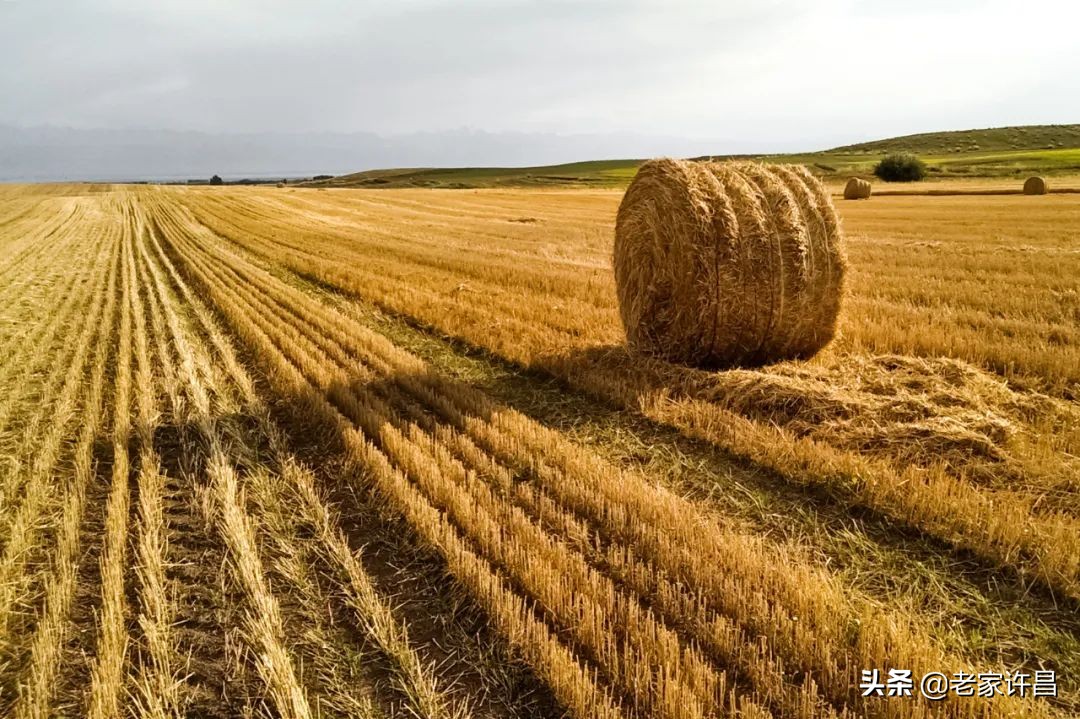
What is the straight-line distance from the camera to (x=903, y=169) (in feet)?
187

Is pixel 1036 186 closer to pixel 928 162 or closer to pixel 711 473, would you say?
pixel 711 473

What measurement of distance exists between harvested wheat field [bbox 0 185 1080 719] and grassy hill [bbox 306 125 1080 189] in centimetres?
5829

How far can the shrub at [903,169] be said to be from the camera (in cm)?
5625

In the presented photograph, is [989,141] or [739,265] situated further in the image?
[989,141]

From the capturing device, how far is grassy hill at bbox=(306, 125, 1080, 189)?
57.8 meters

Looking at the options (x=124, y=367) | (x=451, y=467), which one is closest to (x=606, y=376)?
(x=451, y=467)

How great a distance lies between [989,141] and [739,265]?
344 feet

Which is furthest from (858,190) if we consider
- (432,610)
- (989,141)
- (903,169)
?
(989,141)

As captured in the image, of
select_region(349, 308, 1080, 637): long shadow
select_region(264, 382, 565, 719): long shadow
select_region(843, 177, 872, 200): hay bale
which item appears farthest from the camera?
select_region(843, 177, 872, 200): hay bale

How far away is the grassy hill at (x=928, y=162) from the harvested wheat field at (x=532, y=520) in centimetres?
5829

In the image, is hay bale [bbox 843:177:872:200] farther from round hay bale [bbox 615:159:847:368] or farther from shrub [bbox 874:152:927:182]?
round hay bale [bbox 615:159:847:368]

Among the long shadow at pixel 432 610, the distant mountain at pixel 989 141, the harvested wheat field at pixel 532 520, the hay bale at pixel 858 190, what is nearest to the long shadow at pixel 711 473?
the harvested wheat field at pixel 532 520

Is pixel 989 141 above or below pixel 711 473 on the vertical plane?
above

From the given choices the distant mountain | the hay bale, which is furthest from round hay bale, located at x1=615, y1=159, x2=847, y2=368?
the distant mountain
